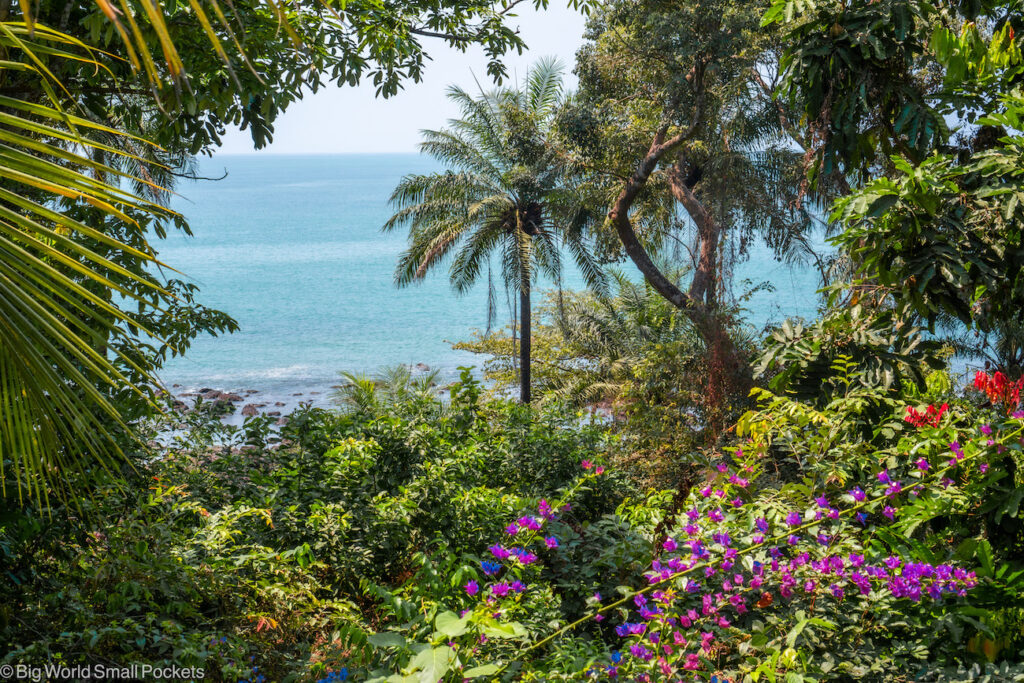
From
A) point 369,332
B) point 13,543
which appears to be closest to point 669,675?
point 13,543

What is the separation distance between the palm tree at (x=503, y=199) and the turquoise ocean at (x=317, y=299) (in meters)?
5.91

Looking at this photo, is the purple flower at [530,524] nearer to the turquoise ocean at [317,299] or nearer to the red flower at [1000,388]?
the red flower at [1000,388]

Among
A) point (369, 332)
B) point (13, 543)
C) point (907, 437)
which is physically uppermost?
point (907, 437)

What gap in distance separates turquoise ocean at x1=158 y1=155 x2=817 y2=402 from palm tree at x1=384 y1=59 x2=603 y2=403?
5.91 m

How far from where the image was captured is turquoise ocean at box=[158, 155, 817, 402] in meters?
35.4

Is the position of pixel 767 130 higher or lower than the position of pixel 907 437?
higher

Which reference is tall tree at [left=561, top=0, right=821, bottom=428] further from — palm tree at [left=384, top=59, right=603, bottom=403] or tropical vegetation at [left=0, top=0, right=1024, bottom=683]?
tropical vegetation at [left=0, top=0, right=1024, bottom=683]

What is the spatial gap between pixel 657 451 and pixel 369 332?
35798 millimetres

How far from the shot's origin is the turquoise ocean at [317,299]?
35.4m

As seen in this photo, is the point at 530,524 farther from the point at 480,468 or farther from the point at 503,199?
the point at 503,199

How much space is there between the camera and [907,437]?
3.83 metres

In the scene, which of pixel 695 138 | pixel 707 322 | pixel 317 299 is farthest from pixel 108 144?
pixel 317 299

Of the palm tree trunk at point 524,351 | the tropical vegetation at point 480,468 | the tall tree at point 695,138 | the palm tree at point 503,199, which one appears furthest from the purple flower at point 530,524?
the palm tree trunk at point 524,351

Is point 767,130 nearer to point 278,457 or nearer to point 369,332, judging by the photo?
point 278,457
